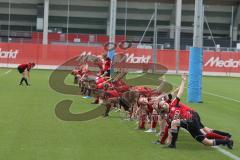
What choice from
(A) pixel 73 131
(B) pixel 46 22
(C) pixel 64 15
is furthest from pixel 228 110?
(C) pixel 64 15

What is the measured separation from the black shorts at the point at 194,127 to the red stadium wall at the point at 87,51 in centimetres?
3947

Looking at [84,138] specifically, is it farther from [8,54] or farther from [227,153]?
[8,54]

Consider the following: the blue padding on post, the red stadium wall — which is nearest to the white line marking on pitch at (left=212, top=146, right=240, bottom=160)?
the blue padding on post

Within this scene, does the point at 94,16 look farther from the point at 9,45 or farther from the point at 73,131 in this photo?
the point at 73,131

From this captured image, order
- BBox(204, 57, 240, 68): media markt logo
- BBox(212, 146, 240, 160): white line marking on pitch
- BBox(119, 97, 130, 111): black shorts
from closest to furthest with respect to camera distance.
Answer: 1. BBox(212, 146, 240, 160): white line marking on pitch
2. BBox(119, 97, 130, 111): black shorts
3. BBox(204, 57, 240, 68): media markt logo

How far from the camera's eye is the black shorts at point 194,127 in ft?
35.5

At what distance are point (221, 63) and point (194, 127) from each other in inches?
1605

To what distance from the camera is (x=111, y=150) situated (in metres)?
10.5

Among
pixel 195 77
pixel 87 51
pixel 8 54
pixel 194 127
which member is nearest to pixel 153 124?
pixel 194 127

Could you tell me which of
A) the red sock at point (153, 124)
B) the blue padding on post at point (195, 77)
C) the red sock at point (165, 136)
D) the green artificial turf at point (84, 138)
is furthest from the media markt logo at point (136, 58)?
the red sock at point (165, 136)

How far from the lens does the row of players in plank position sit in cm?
1091

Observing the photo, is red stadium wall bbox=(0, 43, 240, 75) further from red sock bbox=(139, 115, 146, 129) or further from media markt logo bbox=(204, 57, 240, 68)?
red sock bbox=(139, 115, 146, 129)

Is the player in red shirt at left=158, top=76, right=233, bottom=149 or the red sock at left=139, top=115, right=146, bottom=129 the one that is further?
the red sock at left=139, top=115, right=146, bottom=129

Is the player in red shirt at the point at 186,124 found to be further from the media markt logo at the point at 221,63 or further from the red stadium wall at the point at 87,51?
the media markt logo at the point at 221,63
